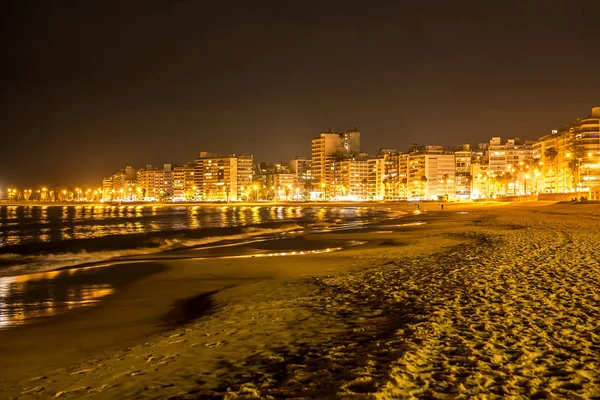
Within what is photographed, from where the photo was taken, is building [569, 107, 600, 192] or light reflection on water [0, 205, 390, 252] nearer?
light reflection on water [0, 205, 390, 252]

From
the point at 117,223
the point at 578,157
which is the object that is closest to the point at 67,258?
the point at 117,223

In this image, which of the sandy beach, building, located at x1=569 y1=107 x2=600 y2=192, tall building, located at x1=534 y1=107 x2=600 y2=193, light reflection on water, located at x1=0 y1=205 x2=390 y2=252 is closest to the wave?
light reflection on water, located at x1=0 y1=205 x2=390 y2=252

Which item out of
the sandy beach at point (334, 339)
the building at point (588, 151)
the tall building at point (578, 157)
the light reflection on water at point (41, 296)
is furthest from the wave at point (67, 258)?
the building at point (588, 151)

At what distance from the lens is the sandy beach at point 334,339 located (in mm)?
5461

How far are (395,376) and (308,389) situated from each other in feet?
3.36

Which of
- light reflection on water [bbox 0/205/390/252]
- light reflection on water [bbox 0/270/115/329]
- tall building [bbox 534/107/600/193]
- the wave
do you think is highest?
tall building [bbox 534/107/600/193]

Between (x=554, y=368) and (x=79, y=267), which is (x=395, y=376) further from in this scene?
(x=79, y=267)

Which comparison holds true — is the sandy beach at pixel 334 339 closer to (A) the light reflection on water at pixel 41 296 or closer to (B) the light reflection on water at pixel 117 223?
(A) the light reflection on water at pixel 41 296

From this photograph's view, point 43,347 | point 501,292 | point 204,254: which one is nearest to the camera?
point 43,347

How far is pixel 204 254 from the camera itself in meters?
22.9

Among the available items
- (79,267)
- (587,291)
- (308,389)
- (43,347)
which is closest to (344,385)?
(308,389)

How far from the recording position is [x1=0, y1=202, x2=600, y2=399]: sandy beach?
17.9 ft

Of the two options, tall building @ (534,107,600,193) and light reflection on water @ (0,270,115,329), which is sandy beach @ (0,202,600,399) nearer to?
light reflection on water @ (0,270,115,329)

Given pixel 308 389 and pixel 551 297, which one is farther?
pixel 551 297
